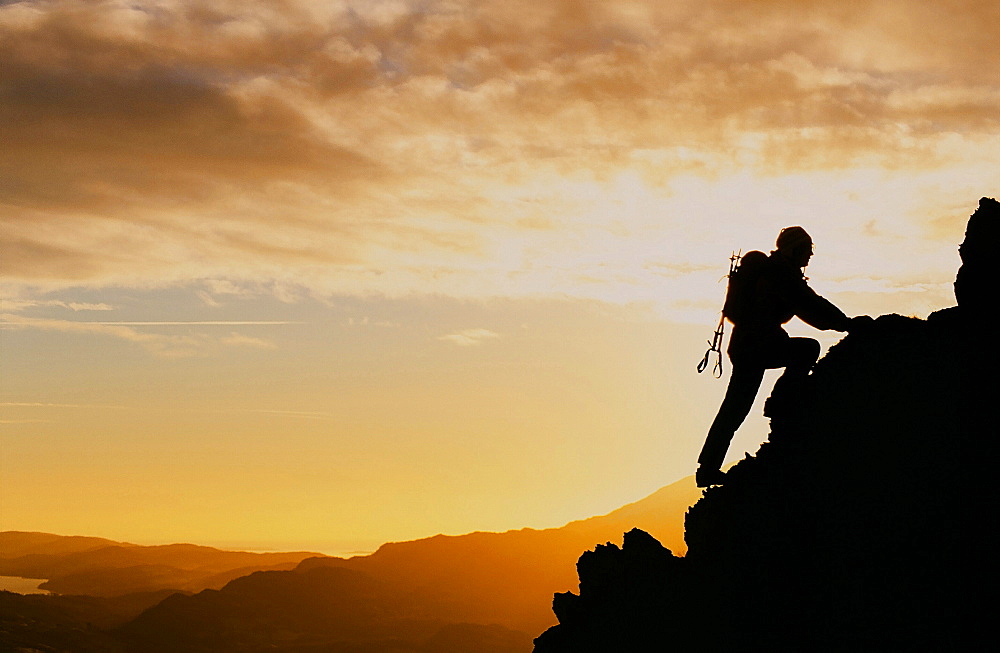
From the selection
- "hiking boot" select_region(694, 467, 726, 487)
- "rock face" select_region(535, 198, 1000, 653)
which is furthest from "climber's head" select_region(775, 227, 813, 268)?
"hiking boot" select_region(694, 467, 726, 487)

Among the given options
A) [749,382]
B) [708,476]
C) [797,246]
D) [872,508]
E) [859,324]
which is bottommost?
[872,508]

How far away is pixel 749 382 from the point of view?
13523 millimetres

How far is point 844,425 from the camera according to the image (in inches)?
499

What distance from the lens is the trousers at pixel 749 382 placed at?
13125 millimetres

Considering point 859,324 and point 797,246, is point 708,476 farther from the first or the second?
point 797,246

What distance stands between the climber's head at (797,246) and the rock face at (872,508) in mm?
1654

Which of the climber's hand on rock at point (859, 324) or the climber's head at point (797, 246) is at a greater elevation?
the climber's head at point (797, 246)

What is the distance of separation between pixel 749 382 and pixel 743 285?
5.35 ft

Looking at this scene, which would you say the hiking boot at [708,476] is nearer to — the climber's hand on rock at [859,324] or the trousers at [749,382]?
the trousers at [749,382]

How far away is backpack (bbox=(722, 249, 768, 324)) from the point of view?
504 inches

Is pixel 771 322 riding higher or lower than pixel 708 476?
higher

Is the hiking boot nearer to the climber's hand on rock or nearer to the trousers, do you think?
the trousers

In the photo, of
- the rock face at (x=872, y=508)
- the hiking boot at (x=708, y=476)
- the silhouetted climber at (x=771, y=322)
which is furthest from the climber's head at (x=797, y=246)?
the hiking boot at (x=708, y=476)

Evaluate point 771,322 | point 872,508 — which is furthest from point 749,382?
point 872,508
